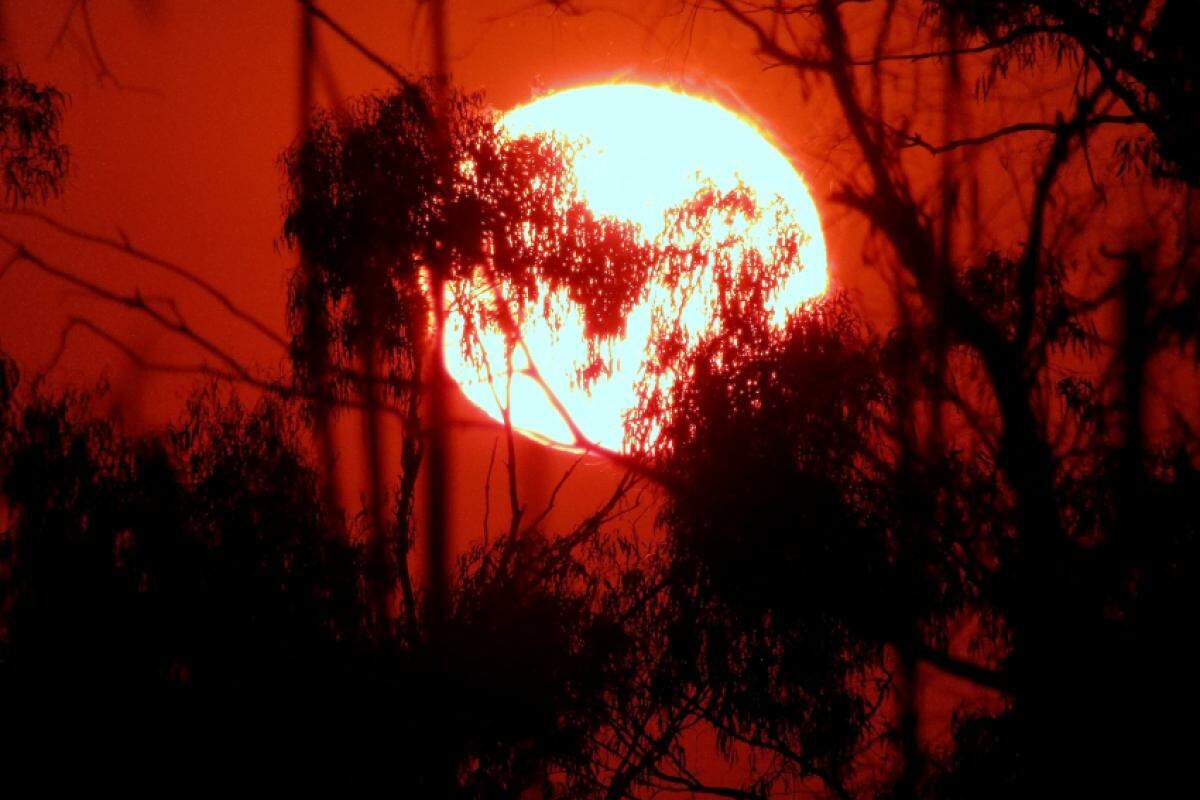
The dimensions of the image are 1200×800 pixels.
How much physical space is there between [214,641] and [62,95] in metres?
2.49

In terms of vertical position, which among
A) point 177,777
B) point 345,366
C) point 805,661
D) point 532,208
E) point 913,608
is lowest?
point 177,777

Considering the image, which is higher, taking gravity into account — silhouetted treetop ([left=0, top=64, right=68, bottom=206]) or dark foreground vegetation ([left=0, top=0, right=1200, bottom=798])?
silhouetted treetop ([left=0, top=64, right=68, bottom=206])

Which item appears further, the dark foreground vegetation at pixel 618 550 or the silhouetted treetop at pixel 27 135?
the silhouetted treetop at pixel 27 135

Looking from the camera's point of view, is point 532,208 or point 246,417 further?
point 532,208

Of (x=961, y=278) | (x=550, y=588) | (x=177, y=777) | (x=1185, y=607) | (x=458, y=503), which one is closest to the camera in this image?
(x=177, y=777)

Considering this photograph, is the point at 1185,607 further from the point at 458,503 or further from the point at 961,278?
the point at 458,503

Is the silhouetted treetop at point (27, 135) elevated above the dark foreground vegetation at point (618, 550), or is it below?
above

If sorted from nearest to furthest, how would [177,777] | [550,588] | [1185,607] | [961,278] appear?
[177,777]
[1185,607]
[550,588]
[961,278]

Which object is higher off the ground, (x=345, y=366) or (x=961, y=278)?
(x=961, y=278)

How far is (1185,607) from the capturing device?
468cm

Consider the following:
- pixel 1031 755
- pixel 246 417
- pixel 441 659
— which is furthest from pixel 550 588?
pixel 1031 755

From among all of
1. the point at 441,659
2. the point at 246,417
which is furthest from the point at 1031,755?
the point at 246,417

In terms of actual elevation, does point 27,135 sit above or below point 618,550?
above

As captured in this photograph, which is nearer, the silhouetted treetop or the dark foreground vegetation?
the dark foreground vegetation
